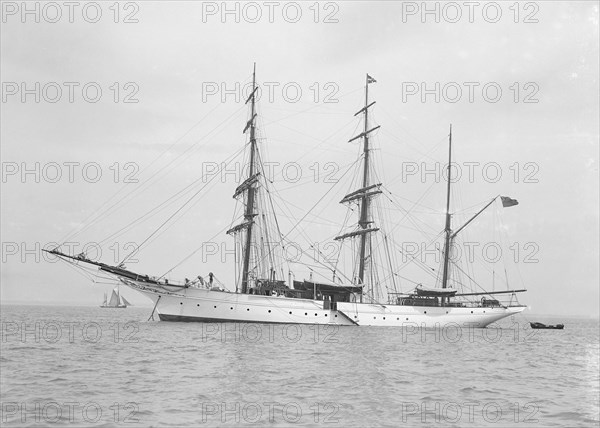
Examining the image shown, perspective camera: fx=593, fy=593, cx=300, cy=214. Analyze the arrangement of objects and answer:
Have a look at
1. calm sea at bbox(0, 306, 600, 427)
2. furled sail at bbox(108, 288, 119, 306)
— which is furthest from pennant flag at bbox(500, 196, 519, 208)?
furled sail at bbox(108, 288, 119, 306)

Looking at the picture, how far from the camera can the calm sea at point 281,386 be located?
16156 mm

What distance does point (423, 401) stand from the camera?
61.9ft

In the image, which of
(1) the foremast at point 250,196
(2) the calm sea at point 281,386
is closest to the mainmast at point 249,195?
(1) the foremast at point 250,196

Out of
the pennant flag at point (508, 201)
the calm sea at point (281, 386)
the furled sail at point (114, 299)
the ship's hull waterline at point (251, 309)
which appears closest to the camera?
the calm sea at point (281, 386)

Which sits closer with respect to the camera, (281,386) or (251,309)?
(281,386)

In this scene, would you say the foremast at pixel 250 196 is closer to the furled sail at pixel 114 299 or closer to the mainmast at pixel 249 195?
the mainmast at pixel 249 195

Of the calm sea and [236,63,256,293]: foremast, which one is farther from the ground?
[236,63,256,293]: foremast

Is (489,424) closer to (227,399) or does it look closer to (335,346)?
(227,399)

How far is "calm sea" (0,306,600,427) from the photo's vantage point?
636 inches

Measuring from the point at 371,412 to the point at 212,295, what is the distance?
115 feet

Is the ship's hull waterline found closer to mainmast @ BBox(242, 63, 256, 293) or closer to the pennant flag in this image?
mainmast @ BBox(242, 63, 256, 293)

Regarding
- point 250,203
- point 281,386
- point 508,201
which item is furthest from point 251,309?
point 508,201

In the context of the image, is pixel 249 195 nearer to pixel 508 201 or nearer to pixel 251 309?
pixel 251 309

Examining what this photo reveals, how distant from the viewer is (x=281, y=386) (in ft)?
68.1
